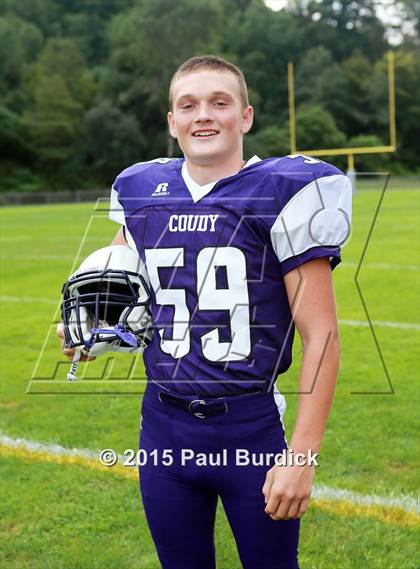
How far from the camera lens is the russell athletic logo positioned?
1539 millimetres

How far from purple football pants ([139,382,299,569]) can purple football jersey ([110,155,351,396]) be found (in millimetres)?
65

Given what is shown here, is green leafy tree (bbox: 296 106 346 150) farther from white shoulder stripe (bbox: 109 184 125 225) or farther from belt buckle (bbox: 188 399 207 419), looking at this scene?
belt buckle (bbox: 188 399 207 419)

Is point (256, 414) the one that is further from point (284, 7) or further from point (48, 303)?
point (284, 7)

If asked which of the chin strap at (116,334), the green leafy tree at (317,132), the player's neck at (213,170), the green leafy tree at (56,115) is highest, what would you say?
the player's neck at (213,170)

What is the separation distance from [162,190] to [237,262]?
25 centimetres

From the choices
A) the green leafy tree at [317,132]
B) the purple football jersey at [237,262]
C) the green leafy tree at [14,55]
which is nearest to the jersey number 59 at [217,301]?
the purple football jersey at [237,262]

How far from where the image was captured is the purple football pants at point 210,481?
1456 millimetres

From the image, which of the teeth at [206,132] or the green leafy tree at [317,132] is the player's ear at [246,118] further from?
the green leafy tree at [317,132]

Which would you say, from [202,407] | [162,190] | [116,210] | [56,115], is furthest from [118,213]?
[56,115]

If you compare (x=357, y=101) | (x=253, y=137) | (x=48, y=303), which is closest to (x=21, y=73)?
(x=253, y=137)

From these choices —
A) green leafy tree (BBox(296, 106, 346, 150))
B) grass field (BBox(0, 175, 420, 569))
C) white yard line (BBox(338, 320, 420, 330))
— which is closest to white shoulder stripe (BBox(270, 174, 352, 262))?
grass field (BBox(0, 175, 420, 569))

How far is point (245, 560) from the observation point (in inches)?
59.3

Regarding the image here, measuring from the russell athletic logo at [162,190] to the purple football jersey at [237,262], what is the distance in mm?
23

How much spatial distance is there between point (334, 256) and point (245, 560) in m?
0.66
